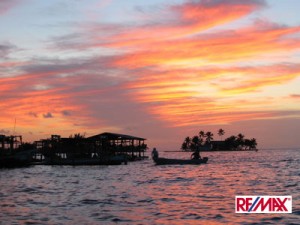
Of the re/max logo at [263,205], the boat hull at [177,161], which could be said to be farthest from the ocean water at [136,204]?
the boat hull at [177,161]

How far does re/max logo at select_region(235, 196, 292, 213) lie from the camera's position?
913 inches

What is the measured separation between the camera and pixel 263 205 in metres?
24.0

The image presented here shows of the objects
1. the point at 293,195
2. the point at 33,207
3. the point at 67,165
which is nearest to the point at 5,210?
the point at 33,207

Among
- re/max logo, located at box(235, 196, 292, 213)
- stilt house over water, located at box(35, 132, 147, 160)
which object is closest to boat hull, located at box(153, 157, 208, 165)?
stilt house over water, located at box(35, 132, 147, 160)

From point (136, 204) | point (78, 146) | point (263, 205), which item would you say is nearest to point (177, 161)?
point (78, 146)

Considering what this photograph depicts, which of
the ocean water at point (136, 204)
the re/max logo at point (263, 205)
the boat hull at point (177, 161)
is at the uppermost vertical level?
the boat hull at point (177, 161)

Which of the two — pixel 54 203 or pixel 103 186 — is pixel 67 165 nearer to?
pixel 103 186

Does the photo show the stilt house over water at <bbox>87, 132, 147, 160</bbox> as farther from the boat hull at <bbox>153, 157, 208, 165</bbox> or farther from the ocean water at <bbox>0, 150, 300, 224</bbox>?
the ocean water at <bbox>0, 150, 300, 224</bbox>

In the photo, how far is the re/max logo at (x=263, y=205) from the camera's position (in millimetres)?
23192

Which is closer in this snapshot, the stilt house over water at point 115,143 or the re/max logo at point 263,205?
the re/max logo at point 263,205

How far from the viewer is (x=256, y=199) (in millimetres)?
26953

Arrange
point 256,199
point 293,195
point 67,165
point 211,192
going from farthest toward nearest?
point 67,165
point 211,192
point 293,195
point 256,199

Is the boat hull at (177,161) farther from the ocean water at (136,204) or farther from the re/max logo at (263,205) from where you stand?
the re/max logo at (263,205)

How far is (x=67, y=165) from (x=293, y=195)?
2016 inches
